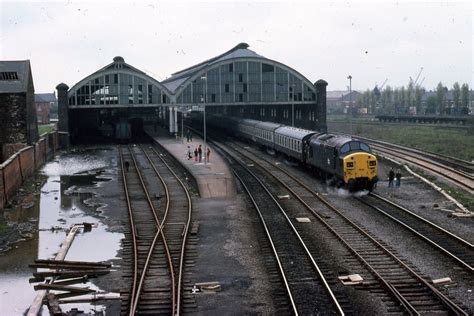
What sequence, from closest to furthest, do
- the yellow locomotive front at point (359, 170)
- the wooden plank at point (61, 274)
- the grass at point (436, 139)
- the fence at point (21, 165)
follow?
the wooden plank at point (61, 274) < the fence at point (21, 165) < the yellow locomotive front at point (359, 170) < the grass at point (436, 139)

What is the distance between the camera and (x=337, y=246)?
2092 cm

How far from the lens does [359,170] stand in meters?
32.1

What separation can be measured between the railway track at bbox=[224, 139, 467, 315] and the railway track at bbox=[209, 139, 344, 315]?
1.49m

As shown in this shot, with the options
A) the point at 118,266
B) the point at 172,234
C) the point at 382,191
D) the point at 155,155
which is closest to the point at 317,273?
the point at 118,266

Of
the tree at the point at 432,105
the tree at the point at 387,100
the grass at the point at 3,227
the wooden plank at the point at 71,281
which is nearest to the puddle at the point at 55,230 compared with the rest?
the wooden plank at the point at 71,281

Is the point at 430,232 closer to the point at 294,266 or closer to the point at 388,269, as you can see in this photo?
the point at 388,269

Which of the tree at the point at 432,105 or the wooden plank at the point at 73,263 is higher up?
the tree at the point at 432,105

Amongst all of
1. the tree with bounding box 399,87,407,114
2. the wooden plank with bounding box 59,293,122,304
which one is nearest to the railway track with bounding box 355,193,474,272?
the wooden plank with bounding box 59,293,122,304

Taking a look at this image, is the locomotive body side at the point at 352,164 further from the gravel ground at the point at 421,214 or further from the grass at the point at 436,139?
the grass at the point at 436,139

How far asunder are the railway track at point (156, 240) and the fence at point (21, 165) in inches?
234

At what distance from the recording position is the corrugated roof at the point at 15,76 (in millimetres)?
48125

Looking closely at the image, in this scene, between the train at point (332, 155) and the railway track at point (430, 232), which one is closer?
the railway track at point (430, 232)

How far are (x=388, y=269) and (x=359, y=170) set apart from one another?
1447cm

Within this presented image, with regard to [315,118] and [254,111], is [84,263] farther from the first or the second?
[254,111]
